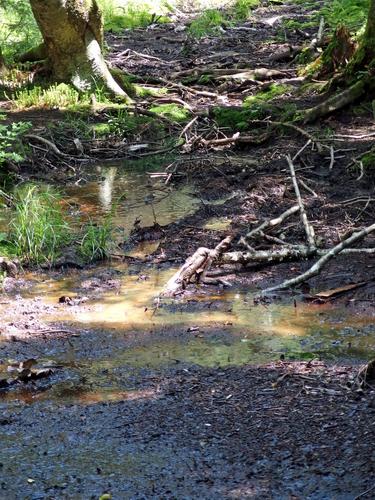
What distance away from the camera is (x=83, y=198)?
452 inches

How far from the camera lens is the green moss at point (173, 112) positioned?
1497cm

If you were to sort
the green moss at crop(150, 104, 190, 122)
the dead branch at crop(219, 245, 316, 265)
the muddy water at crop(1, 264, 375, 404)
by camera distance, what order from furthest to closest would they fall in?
the green moss at crop(150, 104, 190, 122)
the dead branch at crop(219, 245, 316, 265)
the muddy water at crop(1, 264, 375, 404)

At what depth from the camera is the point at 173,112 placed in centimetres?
1518

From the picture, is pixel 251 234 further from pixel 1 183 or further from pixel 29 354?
pixel 1 183

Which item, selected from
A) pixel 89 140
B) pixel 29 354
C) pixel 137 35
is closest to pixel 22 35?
pixel 137 35

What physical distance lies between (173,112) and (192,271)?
→ 8163 mm

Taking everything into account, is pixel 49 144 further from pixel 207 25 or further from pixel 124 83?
pixel 207 25

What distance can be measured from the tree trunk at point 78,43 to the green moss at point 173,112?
3.41 ft

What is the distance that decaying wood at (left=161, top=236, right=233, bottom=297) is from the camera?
7.32 metres

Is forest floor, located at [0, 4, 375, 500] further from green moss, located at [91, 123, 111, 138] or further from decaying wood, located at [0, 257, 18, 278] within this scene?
green moss, located at [91, 123, 111, 138]

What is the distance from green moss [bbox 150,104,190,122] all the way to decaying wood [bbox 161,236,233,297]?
7541 mm

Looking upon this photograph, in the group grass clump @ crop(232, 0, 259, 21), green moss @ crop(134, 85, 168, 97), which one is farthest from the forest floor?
grass clump @ crop(232, 0, 259, 21)

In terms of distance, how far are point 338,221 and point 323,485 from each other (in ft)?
17.2

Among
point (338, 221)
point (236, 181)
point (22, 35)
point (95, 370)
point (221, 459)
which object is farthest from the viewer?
point (22, 35)
